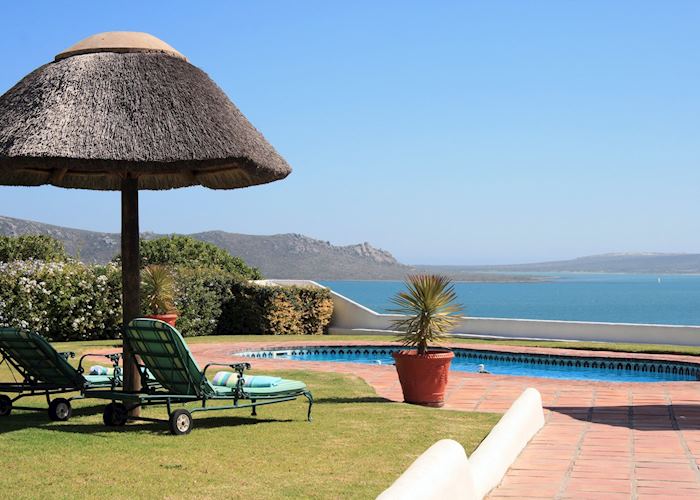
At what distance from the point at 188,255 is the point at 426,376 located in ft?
83.1

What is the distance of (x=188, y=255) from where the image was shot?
113 ft

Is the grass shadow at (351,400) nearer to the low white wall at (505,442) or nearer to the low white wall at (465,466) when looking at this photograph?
the low white wall at (505,442)

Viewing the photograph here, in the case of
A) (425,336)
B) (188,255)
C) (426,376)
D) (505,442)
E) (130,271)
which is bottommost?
(505,442)

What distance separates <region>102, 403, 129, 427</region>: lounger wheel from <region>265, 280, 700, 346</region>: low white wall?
1281 centimetres

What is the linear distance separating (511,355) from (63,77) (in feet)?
39.8

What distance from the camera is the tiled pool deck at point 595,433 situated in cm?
611

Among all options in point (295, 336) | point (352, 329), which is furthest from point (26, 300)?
point (352, 329)

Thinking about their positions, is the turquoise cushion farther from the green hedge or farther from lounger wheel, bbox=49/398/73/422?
the green hedge

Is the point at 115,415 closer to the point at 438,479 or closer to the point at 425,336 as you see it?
the point at 425,336

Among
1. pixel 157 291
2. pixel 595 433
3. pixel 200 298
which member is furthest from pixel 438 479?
pixel 200 298

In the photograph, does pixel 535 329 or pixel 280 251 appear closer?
pixel 535 329

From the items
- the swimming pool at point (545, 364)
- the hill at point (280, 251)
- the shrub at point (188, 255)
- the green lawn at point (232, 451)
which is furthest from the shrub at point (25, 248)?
the hill at point (280, 251)

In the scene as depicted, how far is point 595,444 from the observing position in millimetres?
7777

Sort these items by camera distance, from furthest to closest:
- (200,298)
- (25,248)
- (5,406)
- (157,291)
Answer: (25,248) < (200,298) < (157,291) < (5,406)
